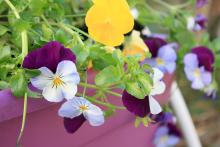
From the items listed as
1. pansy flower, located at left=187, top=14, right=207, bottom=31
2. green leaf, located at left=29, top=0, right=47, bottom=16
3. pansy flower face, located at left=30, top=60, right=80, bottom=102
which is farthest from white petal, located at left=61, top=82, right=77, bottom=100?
pansy flower, located at left=187, top=14, right=207, bottom=31

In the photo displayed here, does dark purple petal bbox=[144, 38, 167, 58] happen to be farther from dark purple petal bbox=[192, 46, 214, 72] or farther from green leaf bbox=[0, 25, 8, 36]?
green leaf bbox=[0, 25, 8, 36]

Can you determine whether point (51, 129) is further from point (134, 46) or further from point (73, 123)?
point (134, 46)

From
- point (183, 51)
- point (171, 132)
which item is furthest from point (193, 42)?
point (171, 132)

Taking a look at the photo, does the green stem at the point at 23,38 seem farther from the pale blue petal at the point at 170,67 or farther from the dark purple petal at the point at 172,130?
the dark purple petal at the point at 172,130

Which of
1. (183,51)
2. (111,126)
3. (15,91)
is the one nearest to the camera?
(15,91)

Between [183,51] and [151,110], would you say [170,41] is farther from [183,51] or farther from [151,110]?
[151,110]

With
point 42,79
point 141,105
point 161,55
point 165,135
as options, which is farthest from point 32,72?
point 165,135

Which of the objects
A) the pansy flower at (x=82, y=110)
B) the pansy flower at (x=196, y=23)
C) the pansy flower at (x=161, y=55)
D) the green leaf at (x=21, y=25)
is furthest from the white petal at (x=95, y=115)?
the pansy flower at (x=196, y=23)
